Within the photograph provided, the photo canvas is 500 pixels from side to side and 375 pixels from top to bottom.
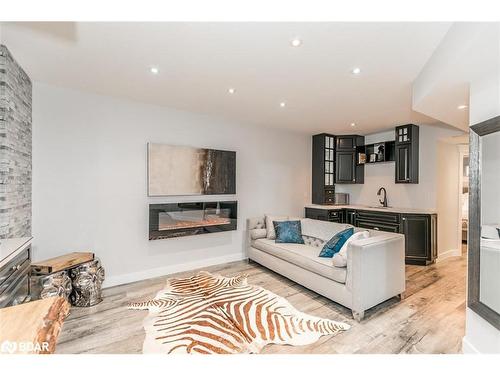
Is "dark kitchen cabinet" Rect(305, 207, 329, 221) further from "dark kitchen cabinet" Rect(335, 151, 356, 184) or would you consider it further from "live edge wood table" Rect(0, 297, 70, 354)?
"live edge wood table" Rect(0, 297, 70, 354)

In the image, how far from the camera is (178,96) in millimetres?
3230

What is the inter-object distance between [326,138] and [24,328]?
5.36m

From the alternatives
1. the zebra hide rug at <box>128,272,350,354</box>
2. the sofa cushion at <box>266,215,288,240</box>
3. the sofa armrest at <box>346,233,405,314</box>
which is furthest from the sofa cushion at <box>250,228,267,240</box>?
the sofa armrest at <box>346,233,405,314</box>

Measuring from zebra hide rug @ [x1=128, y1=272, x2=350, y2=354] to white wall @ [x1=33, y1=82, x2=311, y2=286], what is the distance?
831 millimetres

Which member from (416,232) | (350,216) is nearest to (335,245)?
(416,232)

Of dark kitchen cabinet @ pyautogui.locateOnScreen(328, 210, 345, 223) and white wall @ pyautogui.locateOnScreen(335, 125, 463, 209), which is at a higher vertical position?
white wall @ pyautogui.locateOnScreen(335, 125, 463, 209)

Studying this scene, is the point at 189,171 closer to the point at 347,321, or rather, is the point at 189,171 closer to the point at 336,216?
the point at 347,321

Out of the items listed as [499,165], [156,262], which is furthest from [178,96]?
[499,165]

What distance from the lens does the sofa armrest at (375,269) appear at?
246 centimetres

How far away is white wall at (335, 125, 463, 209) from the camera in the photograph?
14.5 feet

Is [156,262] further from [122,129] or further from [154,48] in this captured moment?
[154,48]

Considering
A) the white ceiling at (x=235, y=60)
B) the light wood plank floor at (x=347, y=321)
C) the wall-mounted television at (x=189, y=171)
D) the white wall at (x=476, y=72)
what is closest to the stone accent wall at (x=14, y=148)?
the white ceiling at (x=235, y=60)

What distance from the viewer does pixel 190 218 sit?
12.7ft
